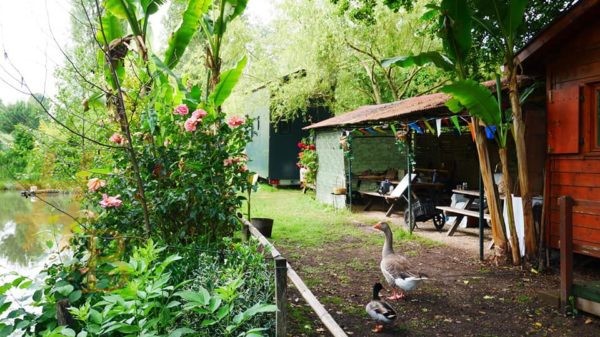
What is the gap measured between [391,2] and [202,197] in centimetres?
748

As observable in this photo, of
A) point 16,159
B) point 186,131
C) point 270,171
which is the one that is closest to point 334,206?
point 270,171

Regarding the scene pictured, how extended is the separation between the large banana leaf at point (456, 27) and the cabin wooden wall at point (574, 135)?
1223 millimetres

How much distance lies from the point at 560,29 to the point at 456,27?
1313mm

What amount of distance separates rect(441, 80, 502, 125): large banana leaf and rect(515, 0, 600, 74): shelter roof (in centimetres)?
95

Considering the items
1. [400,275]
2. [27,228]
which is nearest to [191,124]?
[400,275]

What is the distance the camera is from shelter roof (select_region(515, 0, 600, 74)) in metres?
6.06

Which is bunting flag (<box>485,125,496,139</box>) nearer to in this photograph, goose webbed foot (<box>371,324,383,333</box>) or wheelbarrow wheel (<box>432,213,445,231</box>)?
wheelbarrow wheel (<box>432,213,445,231</box>)

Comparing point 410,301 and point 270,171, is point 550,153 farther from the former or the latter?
point 270,171

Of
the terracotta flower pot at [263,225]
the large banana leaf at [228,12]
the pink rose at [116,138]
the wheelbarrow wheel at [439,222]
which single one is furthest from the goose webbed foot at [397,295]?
the wheelbarrow wheel at [439,222]

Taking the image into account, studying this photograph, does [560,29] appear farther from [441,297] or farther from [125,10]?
[125,10]

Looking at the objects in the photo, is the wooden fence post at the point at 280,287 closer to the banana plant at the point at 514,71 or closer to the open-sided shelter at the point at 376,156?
the banana plant at the point at 514,71

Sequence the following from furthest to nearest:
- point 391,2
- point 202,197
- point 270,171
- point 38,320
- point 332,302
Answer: point 270,171
point 391,2
point 332,302
point 202,197
point 38,320

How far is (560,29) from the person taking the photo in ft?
20.8

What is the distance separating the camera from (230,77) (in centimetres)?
609
